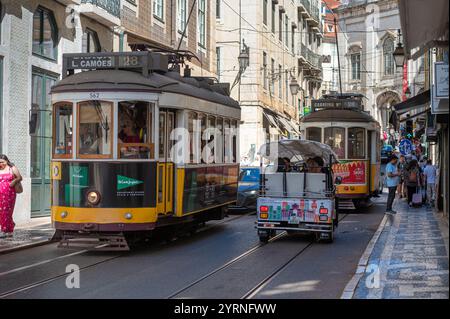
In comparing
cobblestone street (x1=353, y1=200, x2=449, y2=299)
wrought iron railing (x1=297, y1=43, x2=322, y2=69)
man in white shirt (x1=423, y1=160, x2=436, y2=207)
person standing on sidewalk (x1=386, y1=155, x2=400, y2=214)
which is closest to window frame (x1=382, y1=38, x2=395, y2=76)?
wrought iron railing (x1=297, y1=43, x2=322, y2=69)

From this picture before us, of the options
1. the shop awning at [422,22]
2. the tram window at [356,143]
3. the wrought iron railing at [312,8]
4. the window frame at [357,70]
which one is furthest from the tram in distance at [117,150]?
the window frame at [357,70]

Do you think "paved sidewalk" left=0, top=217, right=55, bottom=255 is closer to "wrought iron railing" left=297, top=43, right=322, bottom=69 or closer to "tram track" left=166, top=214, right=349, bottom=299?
"tram track" left=166, top=214, right=349, bottom=299

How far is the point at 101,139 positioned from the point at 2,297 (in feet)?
13.6

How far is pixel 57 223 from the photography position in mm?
12492

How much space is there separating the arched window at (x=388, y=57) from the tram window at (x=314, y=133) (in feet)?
151

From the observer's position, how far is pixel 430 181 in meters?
24.0

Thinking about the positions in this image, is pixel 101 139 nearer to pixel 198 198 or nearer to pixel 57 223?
pixel 57 223

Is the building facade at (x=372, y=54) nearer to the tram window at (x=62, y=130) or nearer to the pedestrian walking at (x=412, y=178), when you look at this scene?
the pedestrian walking at (x=412, y=178)

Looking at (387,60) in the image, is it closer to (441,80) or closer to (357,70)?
(357,70)

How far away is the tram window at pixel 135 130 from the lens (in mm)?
12445

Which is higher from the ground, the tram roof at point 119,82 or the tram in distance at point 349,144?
the tram roof at point 119,82

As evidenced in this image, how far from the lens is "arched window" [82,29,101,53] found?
22172mm

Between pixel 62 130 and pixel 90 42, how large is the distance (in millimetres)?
10421
